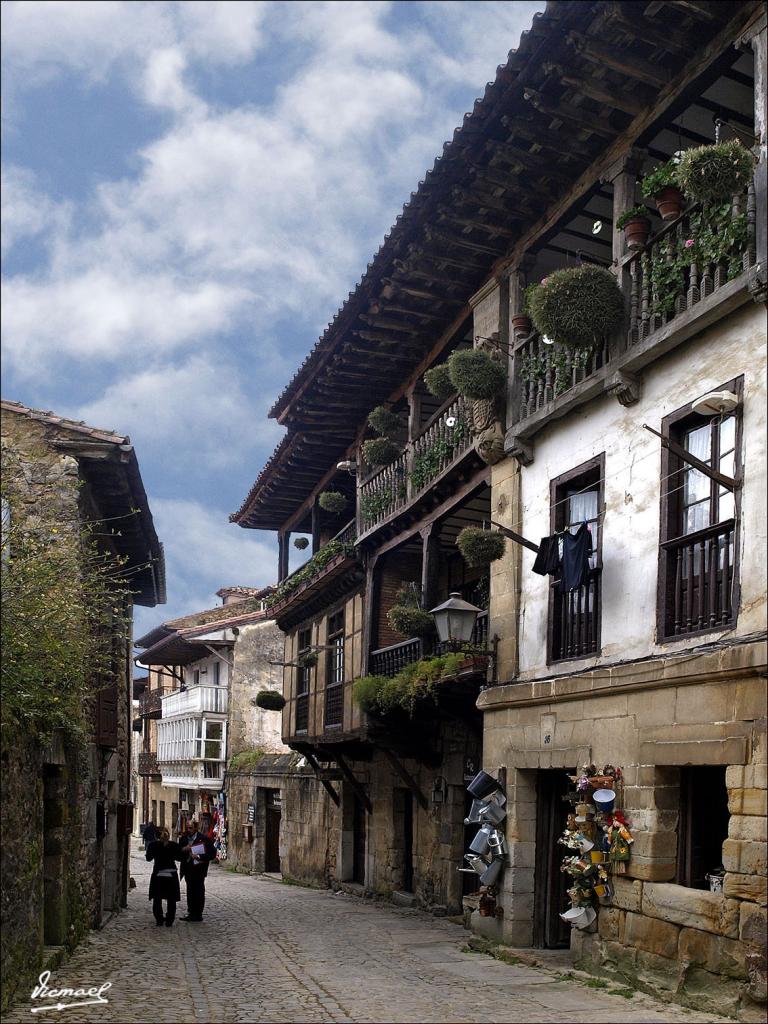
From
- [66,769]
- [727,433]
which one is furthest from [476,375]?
[66,769]

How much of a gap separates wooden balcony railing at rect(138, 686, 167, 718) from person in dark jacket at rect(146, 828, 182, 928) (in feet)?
93.0

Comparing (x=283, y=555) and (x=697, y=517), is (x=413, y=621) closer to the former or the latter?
(x=697, y=517)

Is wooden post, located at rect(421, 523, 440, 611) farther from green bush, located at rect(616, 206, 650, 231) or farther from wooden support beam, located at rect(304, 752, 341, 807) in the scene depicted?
wooden support beam, located at rect(304, 752, 341, 807)

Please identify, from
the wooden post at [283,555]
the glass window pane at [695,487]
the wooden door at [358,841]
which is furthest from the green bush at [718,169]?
the wooden post at [283,555]

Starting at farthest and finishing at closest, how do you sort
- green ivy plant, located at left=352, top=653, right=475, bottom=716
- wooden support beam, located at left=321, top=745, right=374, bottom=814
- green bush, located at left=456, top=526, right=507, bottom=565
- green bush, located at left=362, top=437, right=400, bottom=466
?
wooden support beam, located at left=321, top=745, right=374, bottom=814
green bush, located at left=362, top=437, right=400, bottom=466
green ivy plant, located at left=352, top=653, right=475, bottom=716
green bush, located at left=456, top=526, right=507, bottom=565

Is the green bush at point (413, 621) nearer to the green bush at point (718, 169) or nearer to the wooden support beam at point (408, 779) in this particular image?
the wooden support beam at point (408, 779)

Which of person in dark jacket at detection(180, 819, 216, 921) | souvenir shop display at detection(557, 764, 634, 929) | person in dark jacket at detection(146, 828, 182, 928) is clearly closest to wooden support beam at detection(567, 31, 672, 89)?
souvenir shop display at detection(557, 764, 634, 929)

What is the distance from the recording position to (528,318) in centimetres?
1323

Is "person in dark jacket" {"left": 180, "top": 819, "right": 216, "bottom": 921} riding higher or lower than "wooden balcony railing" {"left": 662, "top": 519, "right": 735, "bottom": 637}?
lower

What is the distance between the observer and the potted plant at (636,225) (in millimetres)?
10852

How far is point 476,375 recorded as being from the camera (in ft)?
43.2

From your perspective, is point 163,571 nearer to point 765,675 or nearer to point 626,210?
point 626,210

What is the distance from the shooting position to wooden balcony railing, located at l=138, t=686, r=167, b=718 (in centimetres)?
4521

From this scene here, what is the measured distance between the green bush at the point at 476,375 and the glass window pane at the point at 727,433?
4.04 m
